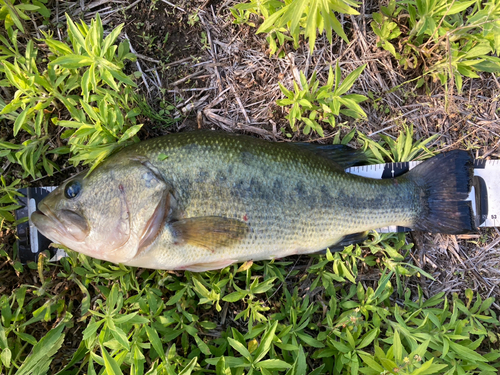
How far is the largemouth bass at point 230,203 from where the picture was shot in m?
2.73

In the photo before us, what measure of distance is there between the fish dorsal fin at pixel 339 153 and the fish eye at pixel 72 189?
88.7 inches

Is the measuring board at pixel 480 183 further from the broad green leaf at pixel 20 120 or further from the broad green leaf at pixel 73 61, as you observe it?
the broad green leaf at pixel 20 120

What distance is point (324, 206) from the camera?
313cm

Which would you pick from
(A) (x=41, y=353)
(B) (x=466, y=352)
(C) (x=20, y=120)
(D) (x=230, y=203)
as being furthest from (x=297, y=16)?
(A) (x=41, y=353)

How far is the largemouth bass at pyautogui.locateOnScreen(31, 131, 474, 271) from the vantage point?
273cm

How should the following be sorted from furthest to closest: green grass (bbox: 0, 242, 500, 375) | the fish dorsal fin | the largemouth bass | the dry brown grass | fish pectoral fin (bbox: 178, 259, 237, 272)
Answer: the dry brown grass, the fish dorsal fin, fish pectoral fin (bbox: 178, 259, 237, 272), the largemouth bass, green grass (bbox: 0, 242, 500, 375)

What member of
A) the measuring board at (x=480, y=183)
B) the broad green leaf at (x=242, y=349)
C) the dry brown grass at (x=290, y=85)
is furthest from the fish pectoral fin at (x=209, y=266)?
the measuring board at (x=480, y=183)

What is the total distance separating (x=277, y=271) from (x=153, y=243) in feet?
4.41

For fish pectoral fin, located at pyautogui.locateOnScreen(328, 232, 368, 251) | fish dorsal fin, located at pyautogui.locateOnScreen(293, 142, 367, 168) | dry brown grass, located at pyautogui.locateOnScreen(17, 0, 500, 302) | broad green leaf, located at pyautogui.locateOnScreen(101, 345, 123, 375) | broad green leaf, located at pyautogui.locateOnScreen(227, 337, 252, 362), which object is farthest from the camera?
dry brown grass, located at pyautogui.locateOnScreen(17, 0, 500, 302)

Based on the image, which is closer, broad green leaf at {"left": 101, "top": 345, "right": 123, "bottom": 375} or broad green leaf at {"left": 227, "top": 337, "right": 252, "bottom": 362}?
broad green leaf at {"left": 101, "top": 345, "right": 123, "bottom": 375}

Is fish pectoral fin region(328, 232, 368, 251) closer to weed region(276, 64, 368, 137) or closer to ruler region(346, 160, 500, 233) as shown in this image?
ruler region(346, 160, 500, 233)

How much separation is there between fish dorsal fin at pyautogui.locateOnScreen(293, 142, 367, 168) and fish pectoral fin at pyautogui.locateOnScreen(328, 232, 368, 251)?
2.54ft

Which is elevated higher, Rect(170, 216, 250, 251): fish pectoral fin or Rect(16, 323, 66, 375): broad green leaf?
Rect(170, 216, 250, 251): fish pectoral fin

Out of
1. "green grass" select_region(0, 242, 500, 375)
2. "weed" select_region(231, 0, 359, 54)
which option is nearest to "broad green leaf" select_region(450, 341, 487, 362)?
"green grass" select_region(0, 242, 500, 375)
